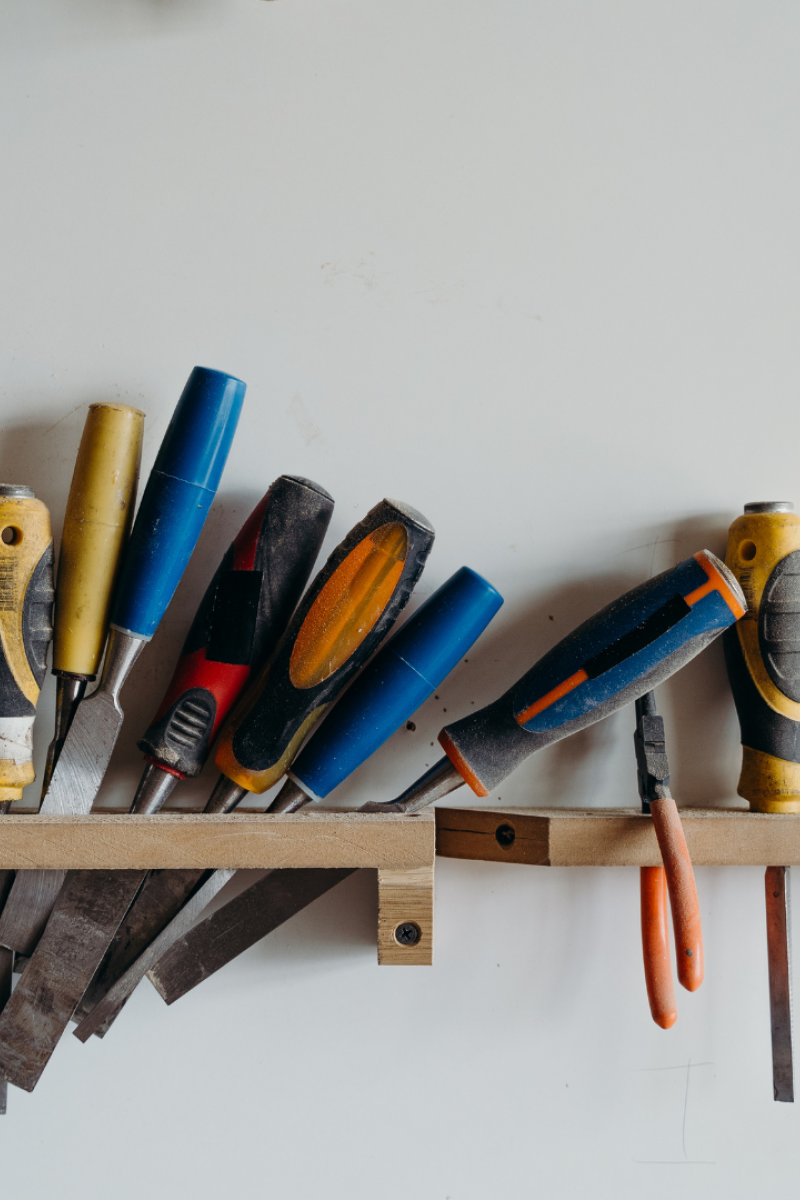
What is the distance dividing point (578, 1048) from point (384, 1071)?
16 centimetres

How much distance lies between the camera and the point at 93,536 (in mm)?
603

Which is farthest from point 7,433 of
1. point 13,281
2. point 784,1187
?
point 784,1187

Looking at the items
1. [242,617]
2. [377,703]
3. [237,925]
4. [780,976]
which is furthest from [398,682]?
[780,976]

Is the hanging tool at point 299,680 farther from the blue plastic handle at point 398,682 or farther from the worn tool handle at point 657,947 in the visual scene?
the worn tool handle at point 657,947

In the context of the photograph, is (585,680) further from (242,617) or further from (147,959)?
(147,959)

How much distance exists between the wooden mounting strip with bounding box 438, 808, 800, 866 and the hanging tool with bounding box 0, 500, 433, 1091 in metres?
0.18

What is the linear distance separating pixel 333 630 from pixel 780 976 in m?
0.46

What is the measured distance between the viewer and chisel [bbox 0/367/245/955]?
59cm

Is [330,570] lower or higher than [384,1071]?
higher

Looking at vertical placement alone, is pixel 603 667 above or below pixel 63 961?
above

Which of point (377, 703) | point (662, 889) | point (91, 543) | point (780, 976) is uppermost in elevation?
point (91, 543)

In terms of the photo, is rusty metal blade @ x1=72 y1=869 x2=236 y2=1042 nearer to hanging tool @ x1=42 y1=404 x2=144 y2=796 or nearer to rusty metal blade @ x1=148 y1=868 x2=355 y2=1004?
rusty metal blade @ x1=148 y1=868 x2=355 y2=1004

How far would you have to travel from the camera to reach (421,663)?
60cm

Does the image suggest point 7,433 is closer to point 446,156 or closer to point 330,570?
point 330,570
